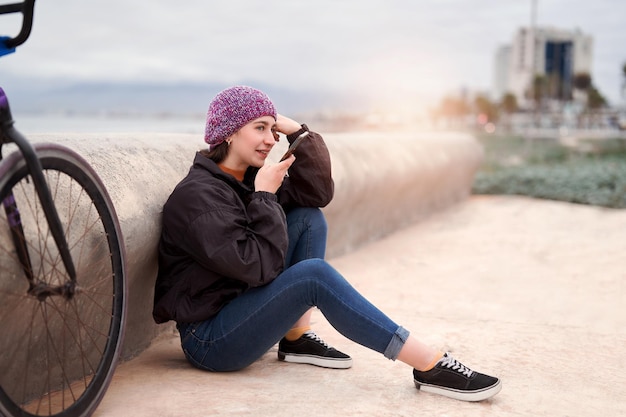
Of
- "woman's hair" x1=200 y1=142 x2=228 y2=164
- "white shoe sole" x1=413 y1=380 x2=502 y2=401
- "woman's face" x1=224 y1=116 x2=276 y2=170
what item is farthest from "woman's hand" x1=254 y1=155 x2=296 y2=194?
"white shoe sole" x1=413 y1=380 x2=502 y2=401

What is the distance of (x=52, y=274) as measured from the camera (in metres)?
2.22

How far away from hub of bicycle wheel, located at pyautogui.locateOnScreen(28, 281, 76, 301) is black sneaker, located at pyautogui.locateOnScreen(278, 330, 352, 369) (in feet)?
3.71

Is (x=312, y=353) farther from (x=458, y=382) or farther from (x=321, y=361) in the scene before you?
(x=458, y=382)

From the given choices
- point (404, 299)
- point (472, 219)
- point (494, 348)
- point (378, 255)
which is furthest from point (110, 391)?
point (472, 219)

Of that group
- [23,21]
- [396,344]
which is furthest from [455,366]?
[23,21]

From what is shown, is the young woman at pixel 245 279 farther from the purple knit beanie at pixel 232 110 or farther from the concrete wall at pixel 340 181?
the concrete wall at pixel 340 181

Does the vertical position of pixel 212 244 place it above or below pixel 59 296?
above

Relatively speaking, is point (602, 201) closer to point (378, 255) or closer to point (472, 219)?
point (472, 219)

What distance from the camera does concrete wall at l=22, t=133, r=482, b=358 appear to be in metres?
2.85

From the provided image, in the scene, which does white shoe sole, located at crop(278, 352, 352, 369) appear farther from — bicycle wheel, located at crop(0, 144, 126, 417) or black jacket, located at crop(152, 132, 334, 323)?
bicycle wheel, located at crop(0, 144, 126, 417)

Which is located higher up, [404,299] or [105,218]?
[105,218]

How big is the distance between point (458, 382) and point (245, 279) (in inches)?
33.7

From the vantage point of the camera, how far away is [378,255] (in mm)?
5746

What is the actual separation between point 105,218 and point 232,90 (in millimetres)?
728
